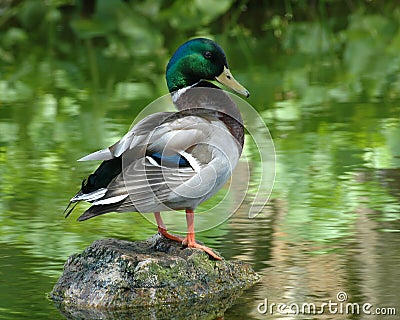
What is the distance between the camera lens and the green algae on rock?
5191 millimetres

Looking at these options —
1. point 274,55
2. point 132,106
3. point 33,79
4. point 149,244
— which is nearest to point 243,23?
point 274,55

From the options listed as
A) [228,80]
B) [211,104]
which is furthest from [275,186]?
[211,104]

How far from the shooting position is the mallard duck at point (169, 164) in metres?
5.36

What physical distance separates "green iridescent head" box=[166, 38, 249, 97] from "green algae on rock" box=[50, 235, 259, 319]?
964 millimetres

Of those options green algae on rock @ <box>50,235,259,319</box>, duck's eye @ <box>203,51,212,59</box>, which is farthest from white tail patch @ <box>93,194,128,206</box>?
duck's eye @ <box>203,51,212,59</box>

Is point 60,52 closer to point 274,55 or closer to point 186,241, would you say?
point 274,55

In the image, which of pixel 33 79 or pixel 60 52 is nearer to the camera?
pixel 33 79

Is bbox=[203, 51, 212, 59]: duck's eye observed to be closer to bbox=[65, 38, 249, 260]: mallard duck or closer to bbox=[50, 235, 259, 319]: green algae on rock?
bbox=[65, 38, 249, 260]: mallard duck

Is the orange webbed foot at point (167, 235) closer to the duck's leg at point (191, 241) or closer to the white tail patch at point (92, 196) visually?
the duck's leg at point (191, 241)

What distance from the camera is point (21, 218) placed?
6.94 metres

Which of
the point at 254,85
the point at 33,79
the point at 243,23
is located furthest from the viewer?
the point at 243,23

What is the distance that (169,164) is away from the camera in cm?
547

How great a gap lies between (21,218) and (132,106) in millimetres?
3644

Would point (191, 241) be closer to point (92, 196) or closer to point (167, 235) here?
point (167, 235)
